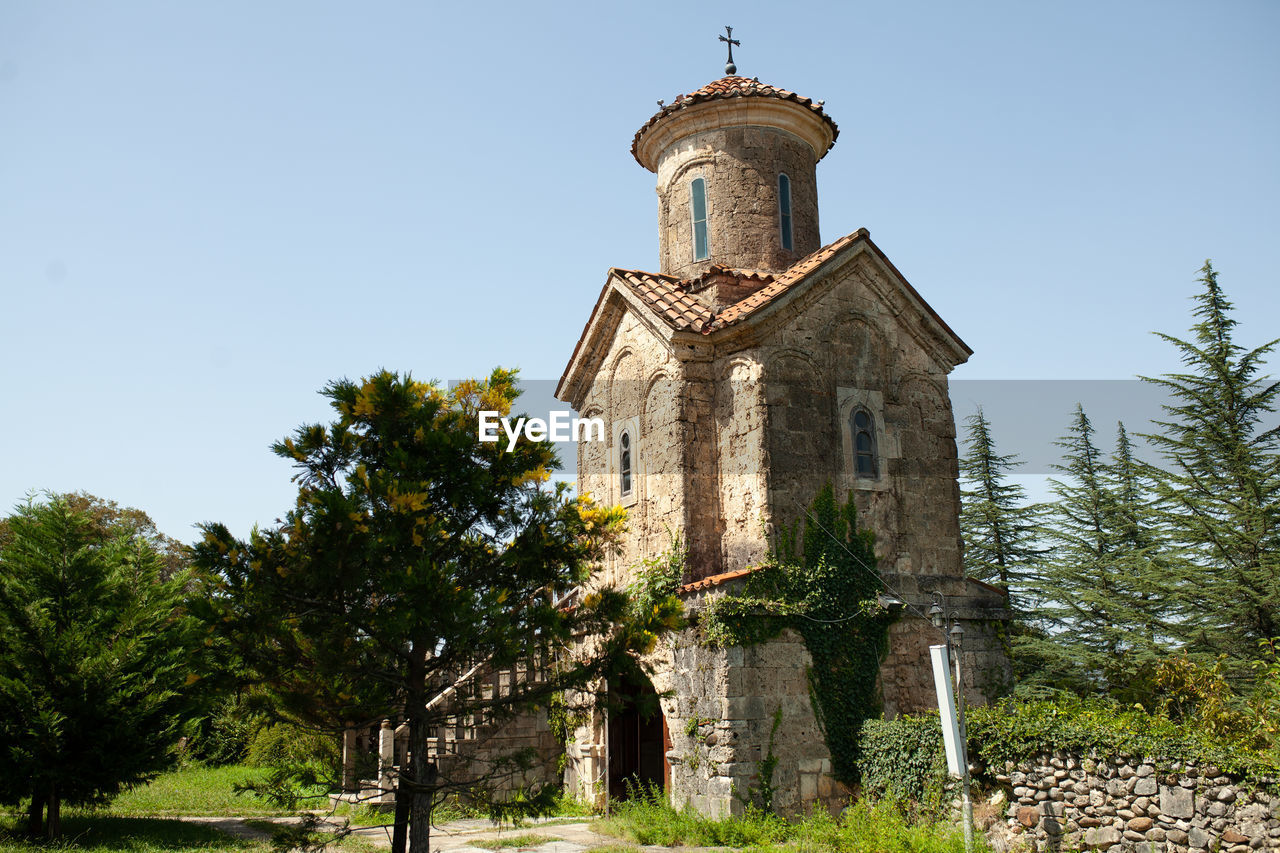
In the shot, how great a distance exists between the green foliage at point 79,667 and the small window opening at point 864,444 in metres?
9.22

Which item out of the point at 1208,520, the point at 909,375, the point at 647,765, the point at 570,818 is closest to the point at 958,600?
the point at 909,375

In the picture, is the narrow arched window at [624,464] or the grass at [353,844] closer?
the grass at [353,844]

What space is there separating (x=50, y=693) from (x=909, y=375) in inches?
498

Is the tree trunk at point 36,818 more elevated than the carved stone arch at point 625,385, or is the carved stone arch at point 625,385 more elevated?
the carved stone arch at point 625,385

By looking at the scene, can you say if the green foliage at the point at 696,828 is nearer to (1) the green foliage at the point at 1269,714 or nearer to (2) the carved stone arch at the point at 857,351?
(1) the green foliage at the point at 1269,714

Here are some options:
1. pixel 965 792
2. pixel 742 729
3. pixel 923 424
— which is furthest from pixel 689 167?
pixel 965 792

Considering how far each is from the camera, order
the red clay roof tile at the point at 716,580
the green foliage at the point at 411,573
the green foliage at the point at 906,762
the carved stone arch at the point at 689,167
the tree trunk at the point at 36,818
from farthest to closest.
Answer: the carved stone arch at the point at 689,167 < the tree trunk at the point at 36,818 < the red clay roof tile at the point at 716,580 < the green foliage at the point at 906,762 < the green foliage at the point at 411,573

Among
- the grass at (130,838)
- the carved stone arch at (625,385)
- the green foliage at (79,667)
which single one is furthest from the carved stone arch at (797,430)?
the grass at (130,838)

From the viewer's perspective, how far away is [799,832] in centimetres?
1098

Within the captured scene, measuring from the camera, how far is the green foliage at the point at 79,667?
1172cm

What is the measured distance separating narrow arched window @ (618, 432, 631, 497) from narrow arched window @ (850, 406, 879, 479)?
3545 mm

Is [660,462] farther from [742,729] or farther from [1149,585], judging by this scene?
[1149,585]

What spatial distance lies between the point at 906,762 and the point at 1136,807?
2676mm

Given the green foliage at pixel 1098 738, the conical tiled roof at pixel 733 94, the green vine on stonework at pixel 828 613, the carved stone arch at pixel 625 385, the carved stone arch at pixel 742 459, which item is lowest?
the green foliage at pixel 1098 738
